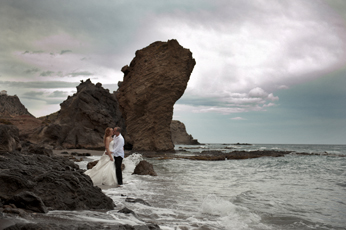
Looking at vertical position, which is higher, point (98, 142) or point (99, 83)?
point (99, 83)

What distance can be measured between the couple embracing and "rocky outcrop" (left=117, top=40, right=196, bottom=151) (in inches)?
1133

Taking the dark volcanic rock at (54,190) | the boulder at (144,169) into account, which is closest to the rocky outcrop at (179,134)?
the boulder at (144,169)

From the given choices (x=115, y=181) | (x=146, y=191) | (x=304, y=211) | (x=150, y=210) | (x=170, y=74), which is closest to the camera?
(x=150, y=210)

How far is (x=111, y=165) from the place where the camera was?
305 inches

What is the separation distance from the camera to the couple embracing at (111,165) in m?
7.72

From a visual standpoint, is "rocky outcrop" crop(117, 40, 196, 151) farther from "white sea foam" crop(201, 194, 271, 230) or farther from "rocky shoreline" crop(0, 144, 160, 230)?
"rocky shoreline" crop(0, 144, 160, 230)

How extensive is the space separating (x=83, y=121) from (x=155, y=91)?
12.4 metres

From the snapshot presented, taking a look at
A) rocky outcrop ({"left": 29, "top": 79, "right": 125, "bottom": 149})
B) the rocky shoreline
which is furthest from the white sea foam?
rocky outcrop ({"left": 29, "top": 79, "right": 125, "bottom": 149})

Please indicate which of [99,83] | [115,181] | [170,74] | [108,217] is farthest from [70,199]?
[99,83]

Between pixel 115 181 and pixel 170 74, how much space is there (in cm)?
2951

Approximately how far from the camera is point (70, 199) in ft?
13.4

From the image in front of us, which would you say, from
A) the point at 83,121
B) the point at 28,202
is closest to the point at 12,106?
the point at 83,121

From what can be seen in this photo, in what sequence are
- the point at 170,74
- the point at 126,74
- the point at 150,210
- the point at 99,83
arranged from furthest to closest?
1. the point at 99,83
2. the point at 126,74
3. the point at 170,74
4. the point at 150,210

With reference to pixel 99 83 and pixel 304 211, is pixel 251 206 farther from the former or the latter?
pixel 99 83
